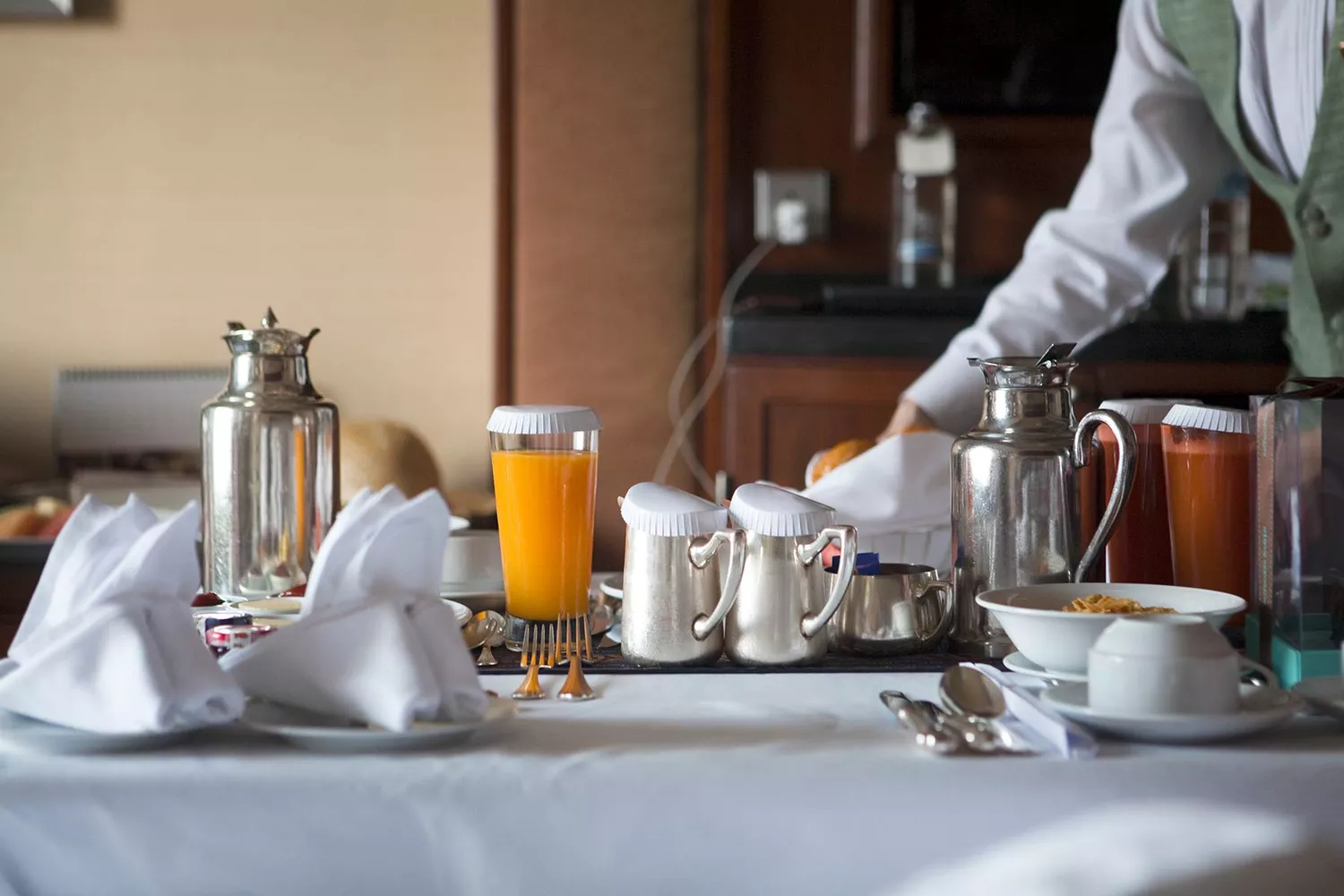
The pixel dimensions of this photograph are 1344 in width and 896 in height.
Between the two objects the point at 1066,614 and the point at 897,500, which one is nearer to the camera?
the point at 1066,614

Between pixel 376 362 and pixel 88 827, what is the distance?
230 cm

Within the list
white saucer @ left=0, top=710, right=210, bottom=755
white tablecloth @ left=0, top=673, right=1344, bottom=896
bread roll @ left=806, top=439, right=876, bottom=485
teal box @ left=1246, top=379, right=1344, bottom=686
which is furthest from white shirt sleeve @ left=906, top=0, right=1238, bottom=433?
white saucer @ left=0, top=710, right=210, bottom=755

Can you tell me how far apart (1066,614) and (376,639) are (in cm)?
40

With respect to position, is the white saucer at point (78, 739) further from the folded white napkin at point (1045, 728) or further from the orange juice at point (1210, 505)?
the orange juice at point (1210, 505)

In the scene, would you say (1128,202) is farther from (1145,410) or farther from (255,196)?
(255,196)

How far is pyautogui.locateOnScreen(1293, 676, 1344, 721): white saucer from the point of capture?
72 centimetres

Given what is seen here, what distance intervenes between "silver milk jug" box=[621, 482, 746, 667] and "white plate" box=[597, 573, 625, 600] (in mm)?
207

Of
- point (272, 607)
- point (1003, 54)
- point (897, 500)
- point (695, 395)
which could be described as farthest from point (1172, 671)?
point (1003, 54)

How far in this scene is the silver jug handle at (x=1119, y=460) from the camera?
891 mm

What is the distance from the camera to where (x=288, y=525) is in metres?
1.07

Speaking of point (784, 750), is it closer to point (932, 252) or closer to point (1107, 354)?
point (1107, 354)

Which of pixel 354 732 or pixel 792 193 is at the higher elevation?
pixel 792 193

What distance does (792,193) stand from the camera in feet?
9.41

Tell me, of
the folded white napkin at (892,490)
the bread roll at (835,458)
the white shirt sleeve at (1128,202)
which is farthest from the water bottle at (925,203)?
the folded white napkin at (892,490)
